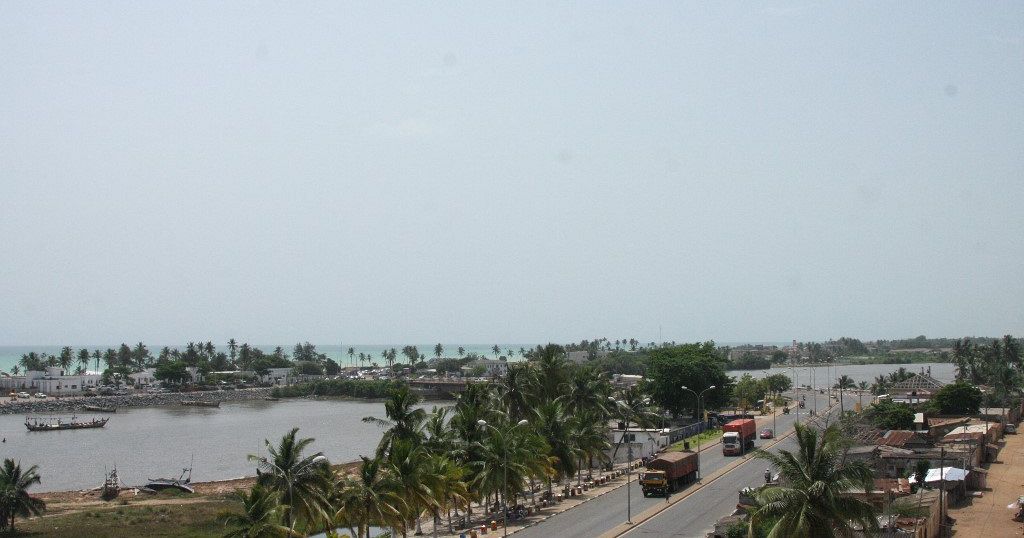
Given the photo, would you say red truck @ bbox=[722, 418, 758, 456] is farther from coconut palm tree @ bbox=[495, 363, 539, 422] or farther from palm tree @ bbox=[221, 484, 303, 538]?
palm tree @ bbox=[221, 484, 303, 538]

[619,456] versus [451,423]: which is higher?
[451,423]

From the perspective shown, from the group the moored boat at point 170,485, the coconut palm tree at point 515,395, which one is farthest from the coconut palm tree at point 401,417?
the moored boat at point 170,485

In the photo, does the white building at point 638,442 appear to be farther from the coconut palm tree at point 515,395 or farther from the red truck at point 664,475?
the red truck at point 664,475

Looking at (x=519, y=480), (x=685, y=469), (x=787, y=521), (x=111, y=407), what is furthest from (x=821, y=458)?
(x=111, y=407)

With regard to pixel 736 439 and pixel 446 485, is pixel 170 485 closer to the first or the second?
pixel 446 485

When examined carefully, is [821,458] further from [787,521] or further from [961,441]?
[961,441]

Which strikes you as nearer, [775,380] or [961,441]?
A: [961,441]
